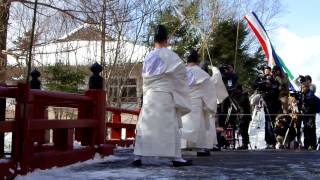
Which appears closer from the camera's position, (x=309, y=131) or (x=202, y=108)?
(x=202, y=108)

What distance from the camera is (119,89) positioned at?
2016 centimetres

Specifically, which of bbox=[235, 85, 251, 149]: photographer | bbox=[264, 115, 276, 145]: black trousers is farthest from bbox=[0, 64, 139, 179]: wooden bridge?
bbox=[264, 115, 276, 145]: black trousers

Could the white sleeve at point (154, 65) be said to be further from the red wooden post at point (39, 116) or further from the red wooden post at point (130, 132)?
the red wooden post at point (130, 132)

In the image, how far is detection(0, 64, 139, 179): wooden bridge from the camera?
5.43 meters

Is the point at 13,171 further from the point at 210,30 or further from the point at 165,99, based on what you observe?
the point at 210,30

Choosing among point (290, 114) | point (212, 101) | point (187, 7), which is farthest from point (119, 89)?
point (212, 101)

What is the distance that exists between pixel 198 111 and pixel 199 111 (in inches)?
0.9

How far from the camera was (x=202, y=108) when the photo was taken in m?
9.36

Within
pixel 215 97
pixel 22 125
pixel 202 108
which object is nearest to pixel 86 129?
pixel 22 125

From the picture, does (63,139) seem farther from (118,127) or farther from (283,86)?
(283,86)

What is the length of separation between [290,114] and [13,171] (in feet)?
26.4

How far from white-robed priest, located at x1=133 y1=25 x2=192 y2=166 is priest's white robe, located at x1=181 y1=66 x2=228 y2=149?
1996 millimetres

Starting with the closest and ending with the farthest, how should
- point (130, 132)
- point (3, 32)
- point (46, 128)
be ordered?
point (46, 128)
point (3, 32)
point (130, 132)

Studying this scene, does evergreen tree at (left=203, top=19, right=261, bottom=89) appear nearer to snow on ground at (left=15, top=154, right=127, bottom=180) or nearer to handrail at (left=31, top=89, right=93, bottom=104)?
handrail at (left=31, top=89, right=93, bottom=104)
